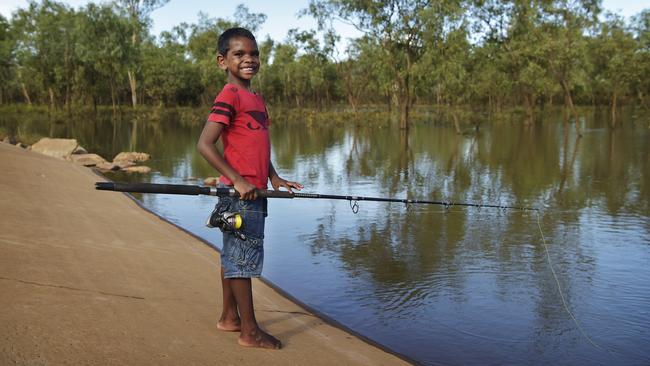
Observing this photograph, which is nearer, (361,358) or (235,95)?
(235,95)

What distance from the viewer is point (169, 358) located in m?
3.62

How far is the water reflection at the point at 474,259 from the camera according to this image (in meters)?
5.28

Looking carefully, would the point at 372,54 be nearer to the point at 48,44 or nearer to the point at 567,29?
the point at 567,29

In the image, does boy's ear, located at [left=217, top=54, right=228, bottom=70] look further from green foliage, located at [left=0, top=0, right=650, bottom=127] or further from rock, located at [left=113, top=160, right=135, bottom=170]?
green foliage, located at [left=0, top=0, right=650, bottom=127]

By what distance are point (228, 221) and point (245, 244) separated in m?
0.19

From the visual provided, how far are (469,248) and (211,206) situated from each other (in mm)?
5358

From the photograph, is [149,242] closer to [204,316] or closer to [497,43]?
[204,316]

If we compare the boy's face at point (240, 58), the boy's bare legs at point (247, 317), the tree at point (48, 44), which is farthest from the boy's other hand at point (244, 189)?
the tree at point (48, 44)

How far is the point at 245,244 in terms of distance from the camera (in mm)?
3824

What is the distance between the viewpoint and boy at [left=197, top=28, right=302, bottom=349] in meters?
3.75

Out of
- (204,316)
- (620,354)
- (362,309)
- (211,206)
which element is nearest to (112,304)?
(204,316)

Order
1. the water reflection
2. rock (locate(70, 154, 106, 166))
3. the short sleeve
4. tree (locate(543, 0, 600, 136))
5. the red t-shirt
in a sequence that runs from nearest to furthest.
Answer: the short sleeve
the red t-shirt
the water reflection
rock (locate(70, 154, 106, 166))
tree (locate(543, 0, 600, 136))

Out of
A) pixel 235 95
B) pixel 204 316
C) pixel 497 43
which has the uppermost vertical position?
pixel 497 43

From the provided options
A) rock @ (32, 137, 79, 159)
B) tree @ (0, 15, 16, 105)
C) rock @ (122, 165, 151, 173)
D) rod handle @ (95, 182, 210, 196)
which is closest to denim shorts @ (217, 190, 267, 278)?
rod handle @ (95, 182, 210, 196)
